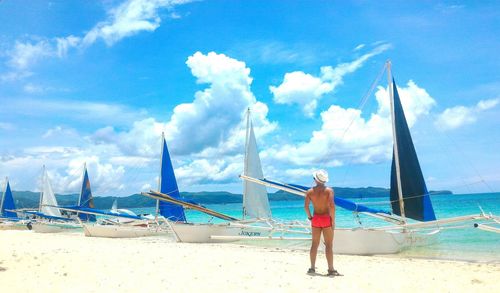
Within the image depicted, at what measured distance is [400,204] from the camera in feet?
50.3

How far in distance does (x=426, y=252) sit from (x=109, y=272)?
11.3 meters

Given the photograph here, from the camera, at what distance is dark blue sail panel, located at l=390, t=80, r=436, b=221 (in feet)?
50.2

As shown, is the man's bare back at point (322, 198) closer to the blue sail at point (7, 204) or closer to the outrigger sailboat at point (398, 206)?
the outrigger sailboat at point (398, 206)

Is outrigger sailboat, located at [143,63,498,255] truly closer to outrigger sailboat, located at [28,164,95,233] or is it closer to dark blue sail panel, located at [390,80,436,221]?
dark blue sail panel, located at [390,80,436,221]

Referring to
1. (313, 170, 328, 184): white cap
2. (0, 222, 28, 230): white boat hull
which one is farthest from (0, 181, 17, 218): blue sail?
(313, 170, 328, 184): white cap

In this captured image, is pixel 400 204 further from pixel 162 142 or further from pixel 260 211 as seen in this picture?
pixel 162 142

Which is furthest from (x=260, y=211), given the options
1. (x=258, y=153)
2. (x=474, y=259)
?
(x=474, y=259)

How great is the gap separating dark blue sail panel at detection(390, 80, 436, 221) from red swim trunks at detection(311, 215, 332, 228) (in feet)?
27.3

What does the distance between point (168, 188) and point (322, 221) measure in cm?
2011

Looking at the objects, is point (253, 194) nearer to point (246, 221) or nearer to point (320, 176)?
point (246, 221)

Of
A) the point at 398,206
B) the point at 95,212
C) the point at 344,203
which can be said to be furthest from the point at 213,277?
the point at 95,212

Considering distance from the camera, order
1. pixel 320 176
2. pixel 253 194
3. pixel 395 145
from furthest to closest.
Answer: pixel 253 194 < pixel 395 145 < pixel 320 176

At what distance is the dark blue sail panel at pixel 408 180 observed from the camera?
1530cm

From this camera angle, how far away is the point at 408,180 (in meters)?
15.6
